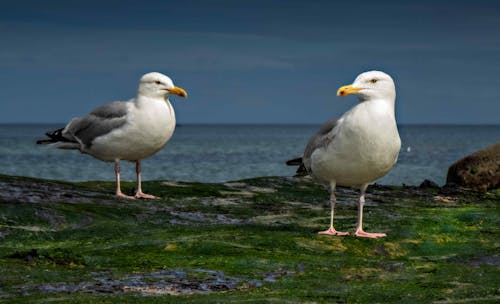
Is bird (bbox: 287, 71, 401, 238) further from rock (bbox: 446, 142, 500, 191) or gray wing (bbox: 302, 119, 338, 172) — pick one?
rock (bbox: 446, 142, 500, 191)

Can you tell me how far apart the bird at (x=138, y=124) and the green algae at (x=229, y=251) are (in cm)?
128

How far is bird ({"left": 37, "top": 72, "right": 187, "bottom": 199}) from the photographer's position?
821 inches

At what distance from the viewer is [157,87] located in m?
21.4

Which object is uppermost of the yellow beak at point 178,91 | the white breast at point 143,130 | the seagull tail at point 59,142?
the yellow beak at point 178,91

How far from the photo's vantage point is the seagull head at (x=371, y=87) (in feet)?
46.2

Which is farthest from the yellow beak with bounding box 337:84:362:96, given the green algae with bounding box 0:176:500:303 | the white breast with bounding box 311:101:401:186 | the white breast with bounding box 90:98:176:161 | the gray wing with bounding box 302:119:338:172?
the white breast with bounding box 90:98:176:161

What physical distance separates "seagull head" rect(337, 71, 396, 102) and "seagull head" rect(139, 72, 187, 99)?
26.2 feet

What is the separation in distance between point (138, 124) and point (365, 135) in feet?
27.5

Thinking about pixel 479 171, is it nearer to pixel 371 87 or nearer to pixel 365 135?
pixel 371 87

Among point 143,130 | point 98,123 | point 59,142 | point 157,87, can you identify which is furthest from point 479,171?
point 59,142

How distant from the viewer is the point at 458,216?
1866cm

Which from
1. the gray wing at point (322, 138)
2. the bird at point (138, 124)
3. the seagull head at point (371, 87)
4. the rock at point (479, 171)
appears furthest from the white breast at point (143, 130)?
the rock at point (479, 171)

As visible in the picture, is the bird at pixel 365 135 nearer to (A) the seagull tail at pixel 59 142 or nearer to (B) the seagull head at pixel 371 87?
→ (B) the seagull head at pixel 371 87

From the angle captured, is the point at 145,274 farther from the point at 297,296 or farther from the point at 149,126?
the point at 149,126
